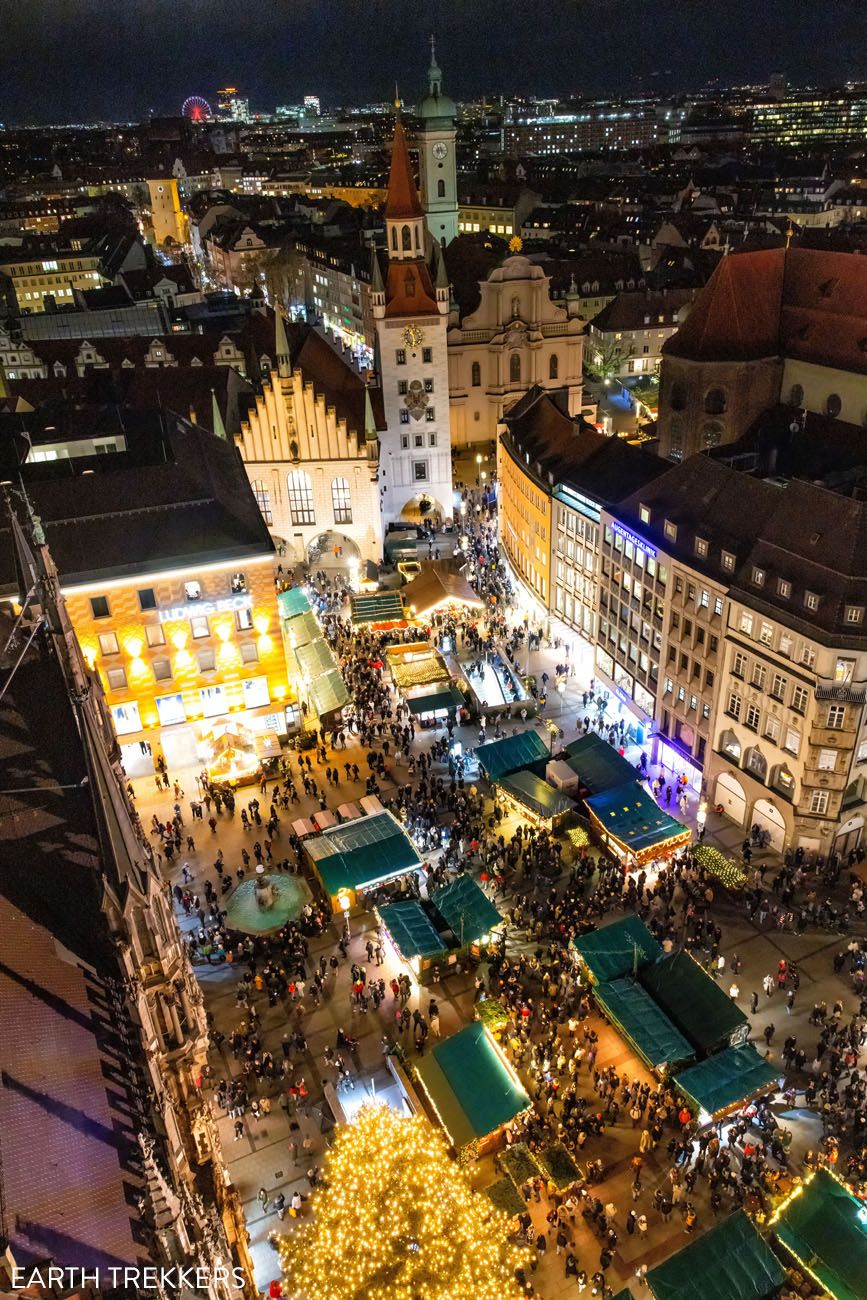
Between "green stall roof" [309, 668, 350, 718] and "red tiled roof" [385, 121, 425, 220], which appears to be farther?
"red tiled roof" [385, 121, 425, 220]

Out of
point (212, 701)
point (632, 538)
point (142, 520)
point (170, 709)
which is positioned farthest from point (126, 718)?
point (632, 538)

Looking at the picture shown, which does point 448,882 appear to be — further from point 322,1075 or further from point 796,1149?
point 796,1149

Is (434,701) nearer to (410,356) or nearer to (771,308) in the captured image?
(410,356)

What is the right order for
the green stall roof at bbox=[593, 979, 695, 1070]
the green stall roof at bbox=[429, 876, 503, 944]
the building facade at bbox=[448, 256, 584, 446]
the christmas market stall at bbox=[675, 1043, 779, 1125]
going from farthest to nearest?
the building facade at bbox=[448, 256, 584, 446] < the green stall roof at bbox=[429, 876, 503, 944] < the green stall roof at bbox=[593, 979, 695, 1070] < the christmas market stall at bbox=[675, 1043, 779, 1125]

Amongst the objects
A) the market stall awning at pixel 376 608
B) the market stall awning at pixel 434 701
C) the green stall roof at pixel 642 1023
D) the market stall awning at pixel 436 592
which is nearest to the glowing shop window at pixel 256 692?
the market stall awning at pixel 434 701

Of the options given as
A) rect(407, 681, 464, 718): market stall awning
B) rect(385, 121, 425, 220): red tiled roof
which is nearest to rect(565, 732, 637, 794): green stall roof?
rect(407, 681, 464, 718): market stall awning

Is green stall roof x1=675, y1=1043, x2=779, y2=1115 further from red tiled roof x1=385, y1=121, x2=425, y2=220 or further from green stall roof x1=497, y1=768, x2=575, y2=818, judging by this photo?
red tiled roof x1=385, y1=121, x2=425, y2=220

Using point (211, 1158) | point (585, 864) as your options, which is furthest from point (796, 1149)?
point (211, 1158)
